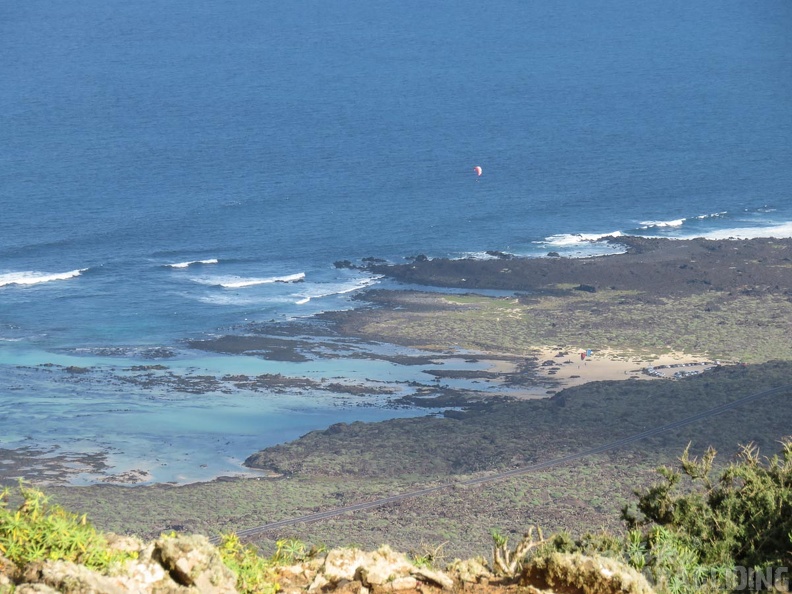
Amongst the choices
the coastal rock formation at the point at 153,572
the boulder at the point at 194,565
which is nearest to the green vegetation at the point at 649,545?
the coastal rock formation at the point at 153,572

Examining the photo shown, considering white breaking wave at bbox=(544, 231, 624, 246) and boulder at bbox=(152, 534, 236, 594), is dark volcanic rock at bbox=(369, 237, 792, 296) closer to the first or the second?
white breaking wave at bbox=(544, 231, 624, 246)

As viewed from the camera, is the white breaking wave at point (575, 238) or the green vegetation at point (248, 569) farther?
the white breaking wave at point (575, 238)

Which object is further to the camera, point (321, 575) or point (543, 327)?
point (543, 327)

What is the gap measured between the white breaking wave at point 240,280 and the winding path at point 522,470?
132 ft

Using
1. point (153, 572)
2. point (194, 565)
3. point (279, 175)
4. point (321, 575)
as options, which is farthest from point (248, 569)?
point (279, 175)

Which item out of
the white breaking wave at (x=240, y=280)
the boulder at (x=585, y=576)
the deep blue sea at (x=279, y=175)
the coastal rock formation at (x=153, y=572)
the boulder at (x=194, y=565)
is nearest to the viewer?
the coastal rock formation at (x=153, y=572)

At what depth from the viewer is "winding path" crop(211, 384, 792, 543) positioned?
37188mm

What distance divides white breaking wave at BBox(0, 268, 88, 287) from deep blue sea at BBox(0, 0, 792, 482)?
0.28 metres

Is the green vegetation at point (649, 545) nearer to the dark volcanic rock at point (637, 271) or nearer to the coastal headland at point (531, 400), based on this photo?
the coastal headland at point (531, 400)

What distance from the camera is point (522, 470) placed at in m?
42.4

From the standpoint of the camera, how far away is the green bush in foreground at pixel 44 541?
10664mm

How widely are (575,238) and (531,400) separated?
4731 centimetres

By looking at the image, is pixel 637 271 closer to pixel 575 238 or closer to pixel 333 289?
pixel 575 238

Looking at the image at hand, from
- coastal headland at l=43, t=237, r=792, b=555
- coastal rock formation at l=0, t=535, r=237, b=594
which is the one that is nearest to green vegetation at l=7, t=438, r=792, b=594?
coastal rock formation at l=0, t=535, r=237, b=594
